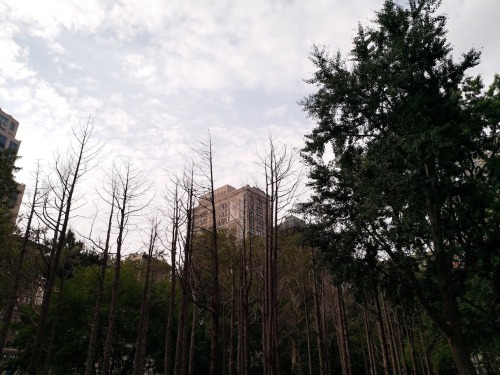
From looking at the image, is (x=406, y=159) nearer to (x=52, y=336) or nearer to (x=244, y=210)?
(x=244, y=210)

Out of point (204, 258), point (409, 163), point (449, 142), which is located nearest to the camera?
point (449, 142)

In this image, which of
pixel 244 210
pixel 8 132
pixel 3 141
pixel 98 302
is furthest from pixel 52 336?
pixel 8 132

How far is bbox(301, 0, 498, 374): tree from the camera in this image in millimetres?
11945

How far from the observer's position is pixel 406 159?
12156mm

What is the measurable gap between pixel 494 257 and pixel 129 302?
19.4 meters

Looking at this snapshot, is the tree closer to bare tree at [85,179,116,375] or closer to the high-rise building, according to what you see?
bare tree at [85,179,116,375]

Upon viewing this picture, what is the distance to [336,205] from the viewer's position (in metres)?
13.7

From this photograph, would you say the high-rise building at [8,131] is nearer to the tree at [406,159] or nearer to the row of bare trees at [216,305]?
the row of bare trees at [216,305]

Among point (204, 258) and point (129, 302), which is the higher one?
point (204, 258)

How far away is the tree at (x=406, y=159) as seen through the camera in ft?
39.2

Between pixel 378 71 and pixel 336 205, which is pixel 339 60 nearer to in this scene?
pixel 378 71

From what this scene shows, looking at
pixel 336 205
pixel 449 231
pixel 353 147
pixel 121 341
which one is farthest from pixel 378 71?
pixel 121 341

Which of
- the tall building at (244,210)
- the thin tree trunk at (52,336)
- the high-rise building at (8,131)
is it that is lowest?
the thin tree trunk at (52,336)

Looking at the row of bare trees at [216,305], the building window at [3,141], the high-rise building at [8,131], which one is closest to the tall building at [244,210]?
the row of bare trees at [216,305]
